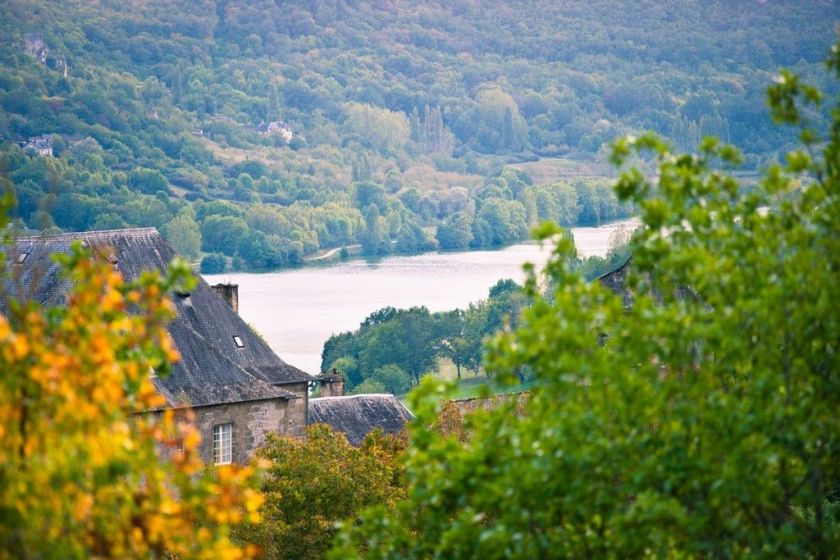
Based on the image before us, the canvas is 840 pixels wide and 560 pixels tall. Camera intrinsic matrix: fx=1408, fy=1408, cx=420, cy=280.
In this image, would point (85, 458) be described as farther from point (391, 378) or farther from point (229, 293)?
point (391, 378)

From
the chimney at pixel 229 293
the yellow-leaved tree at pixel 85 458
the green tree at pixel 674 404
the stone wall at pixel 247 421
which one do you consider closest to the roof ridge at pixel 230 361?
the stone wall at pixel 247 421

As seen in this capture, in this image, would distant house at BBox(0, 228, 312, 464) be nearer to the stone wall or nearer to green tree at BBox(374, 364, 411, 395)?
the stone wall

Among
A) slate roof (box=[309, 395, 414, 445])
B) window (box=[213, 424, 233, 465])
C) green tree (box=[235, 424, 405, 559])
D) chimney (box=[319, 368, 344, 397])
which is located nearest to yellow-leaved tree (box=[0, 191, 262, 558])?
green tree (box=[235, 424, 405, 559])

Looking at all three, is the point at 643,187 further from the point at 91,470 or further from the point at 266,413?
the point at 266,413

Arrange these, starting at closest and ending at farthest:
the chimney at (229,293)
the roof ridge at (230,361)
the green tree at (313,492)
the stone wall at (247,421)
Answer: the green tree at (313,492), the stone wall at (247,421), the roof ridge at (230,361), the chimney at (229,293)

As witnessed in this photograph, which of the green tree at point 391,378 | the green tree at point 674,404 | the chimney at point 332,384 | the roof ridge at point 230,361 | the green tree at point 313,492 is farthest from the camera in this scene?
the green tree at point 391,378

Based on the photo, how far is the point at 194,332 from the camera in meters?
48.9

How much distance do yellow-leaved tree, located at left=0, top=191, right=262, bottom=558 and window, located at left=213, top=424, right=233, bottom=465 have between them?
1330 inches

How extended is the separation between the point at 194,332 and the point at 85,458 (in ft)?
124

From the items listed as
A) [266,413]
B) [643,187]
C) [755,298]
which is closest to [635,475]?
[755,298]

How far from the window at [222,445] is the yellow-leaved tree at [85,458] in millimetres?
33786

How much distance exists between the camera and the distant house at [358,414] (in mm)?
54781

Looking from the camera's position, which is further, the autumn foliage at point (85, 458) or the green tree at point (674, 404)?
the green tree at point (674, 404)

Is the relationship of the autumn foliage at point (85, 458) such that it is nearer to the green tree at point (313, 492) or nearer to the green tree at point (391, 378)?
the green tree at point (313, 492)
